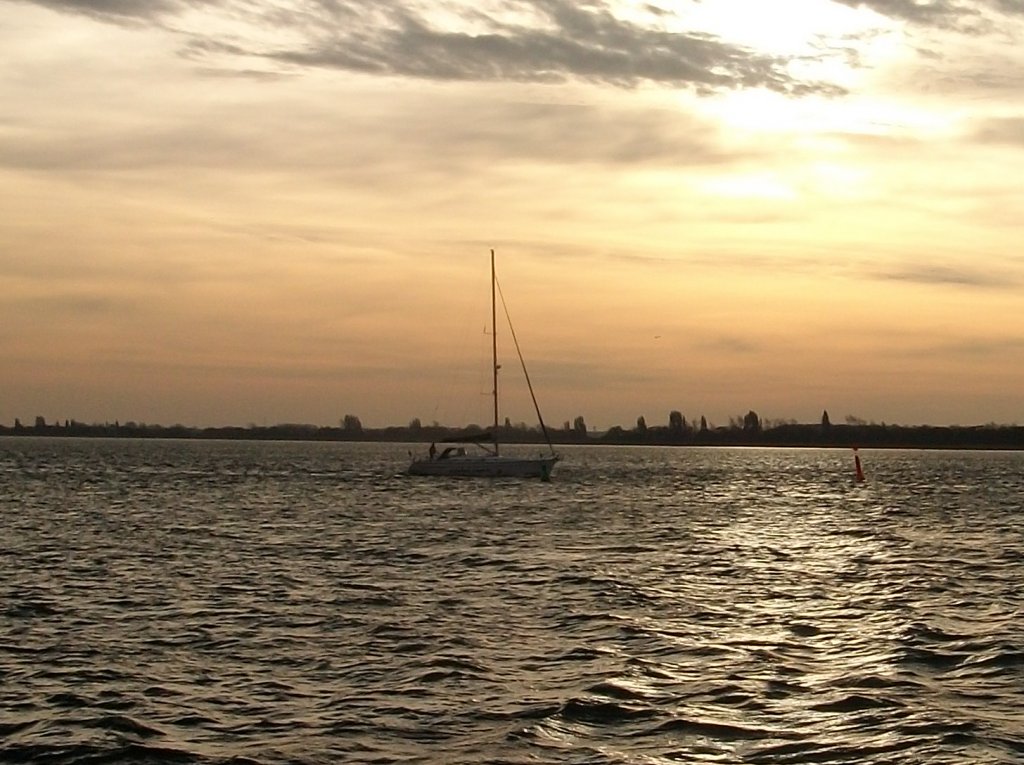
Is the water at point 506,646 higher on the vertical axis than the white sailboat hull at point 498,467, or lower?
lower

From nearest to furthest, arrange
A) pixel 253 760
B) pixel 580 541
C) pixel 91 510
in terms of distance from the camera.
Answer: pixel 253 760 → pixel 580 541 → pixel 91 510

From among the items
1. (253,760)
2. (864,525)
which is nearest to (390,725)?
(253,760)

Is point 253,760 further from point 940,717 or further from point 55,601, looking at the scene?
point 55,601

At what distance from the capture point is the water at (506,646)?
18.7m

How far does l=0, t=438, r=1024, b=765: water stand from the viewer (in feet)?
61.3

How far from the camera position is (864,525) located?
6669 centimetres

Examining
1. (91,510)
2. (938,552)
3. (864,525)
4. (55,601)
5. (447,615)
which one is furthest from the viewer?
(91,510)

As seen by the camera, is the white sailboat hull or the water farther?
the white sailboat hull

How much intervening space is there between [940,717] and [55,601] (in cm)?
2190

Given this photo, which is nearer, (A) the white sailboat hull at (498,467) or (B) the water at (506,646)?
(B) the water at (506,646)

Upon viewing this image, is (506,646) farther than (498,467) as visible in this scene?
No

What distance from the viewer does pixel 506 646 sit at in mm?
26125

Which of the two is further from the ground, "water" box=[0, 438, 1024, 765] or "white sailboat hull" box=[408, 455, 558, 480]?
"white sailboat hull" box=[408, 455, 558, 480]

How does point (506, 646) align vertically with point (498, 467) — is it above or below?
below
